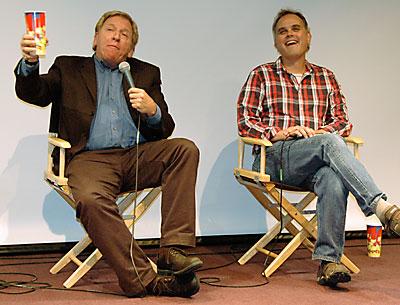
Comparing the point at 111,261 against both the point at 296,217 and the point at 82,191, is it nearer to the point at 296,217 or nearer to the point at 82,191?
the point at 82,191

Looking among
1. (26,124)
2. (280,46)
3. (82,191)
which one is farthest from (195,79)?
(82,191)

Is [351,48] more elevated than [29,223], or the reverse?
[351,48]

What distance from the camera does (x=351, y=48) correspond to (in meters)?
4.96

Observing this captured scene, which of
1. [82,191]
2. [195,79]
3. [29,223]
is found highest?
[195,79]

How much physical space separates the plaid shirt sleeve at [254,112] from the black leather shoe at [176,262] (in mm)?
875

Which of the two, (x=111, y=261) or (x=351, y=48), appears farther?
(x=351, y=48)

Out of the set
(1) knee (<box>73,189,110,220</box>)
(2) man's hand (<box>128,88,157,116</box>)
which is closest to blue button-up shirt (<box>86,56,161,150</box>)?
(2) man's hand (<box>128,88,157,116</box>)

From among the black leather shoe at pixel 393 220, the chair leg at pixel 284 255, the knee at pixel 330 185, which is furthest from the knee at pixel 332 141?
the chair leg at pixel 284 255

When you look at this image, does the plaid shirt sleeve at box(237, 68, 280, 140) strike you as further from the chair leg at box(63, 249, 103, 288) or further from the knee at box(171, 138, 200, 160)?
the chair leg at box(63, 249, 103, 288)

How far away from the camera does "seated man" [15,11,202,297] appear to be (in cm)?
335

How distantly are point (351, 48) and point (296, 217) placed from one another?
1493mm

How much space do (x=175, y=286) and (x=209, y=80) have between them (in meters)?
1.68

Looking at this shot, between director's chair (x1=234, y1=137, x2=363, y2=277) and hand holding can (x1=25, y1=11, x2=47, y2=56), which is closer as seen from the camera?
hand holding can (x1=25, y1=11, x2=47, y2=56)

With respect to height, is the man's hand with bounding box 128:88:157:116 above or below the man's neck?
below
